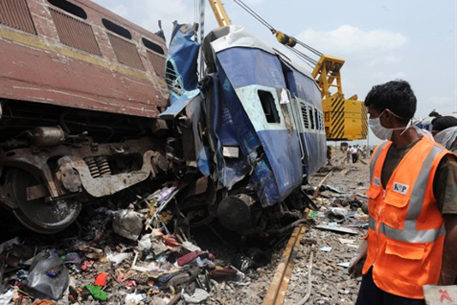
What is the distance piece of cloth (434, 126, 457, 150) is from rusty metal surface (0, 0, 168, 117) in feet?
13.2

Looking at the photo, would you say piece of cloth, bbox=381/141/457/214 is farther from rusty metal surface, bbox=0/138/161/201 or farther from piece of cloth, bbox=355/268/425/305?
rusty metal surface, bbox=0/138/161/201

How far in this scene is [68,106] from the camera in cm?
373

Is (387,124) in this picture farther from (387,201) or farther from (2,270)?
(2,270)

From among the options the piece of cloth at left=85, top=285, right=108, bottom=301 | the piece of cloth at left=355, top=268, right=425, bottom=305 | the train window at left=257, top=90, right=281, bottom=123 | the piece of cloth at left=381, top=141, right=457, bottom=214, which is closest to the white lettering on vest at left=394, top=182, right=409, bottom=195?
the piece of cloth at left=381, top=141, right=457, bottom=214

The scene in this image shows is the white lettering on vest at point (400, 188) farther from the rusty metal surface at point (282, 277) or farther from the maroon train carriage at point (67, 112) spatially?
the maroon train carriage at point (67, 112)

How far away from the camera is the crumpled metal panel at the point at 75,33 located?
171 inches

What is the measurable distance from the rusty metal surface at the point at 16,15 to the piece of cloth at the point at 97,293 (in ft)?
10.1

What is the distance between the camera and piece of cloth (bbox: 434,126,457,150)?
3.21 meters

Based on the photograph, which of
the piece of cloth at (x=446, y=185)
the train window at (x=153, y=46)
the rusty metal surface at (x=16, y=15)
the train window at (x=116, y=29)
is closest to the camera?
the piece of cloth at (x=446, y=185)

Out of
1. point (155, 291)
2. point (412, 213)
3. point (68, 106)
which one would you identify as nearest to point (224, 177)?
point (155, 291)

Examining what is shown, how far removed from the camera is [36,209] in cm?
368

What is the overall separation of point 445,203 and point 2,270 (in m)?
4.04

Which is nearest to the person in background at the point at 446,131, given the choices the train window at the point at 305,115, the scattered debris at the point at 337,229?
the scattered debris at the point at 337,229

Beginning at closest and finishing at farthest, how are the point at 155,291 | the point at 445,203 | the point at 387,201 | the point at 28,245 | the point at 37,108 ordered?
1. the point at 445,203
2. the point at 387,201
3. the point at 155,291
4. the point at 37,108
5. the point at 28,245
